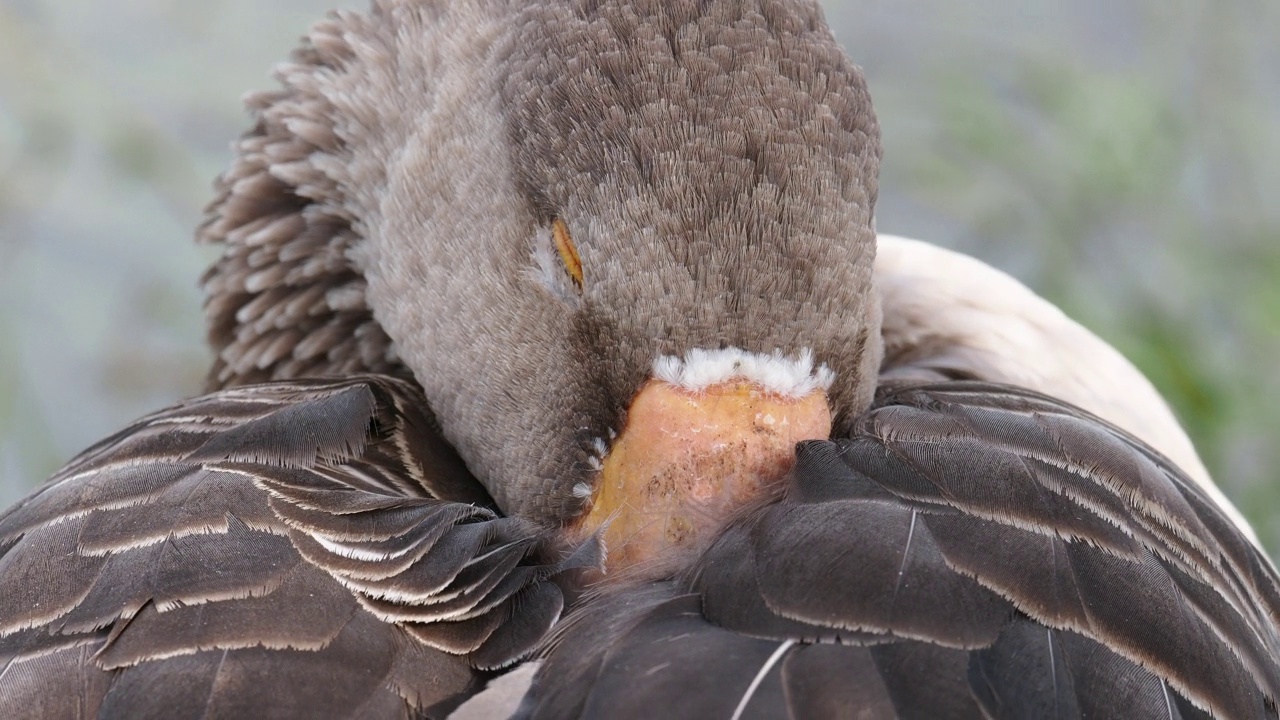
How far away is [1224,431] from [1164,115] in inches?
56.3

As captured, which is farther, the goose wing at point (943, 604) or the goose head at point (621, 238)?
the goose head at point (621, 238)

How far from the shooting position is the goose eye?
106 inches

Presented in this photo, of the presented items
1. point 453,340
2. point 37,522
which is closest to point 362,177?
point 453,340

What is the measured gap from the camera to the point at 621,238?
8.32 ft

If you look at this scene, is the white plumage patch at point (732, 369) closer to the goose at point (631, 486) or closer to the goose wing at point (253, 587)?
the goose at point (631, 486)

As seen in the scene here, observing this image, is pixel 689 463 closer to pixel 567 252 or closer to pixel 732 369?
pixel 732 369

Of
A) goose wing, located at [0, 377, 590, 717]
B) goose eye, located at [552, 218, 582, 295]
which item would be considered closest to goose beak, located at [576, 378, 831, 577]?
goose wing, located at [0, 377, 590, 717]

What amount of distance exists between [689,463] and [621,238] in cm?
43

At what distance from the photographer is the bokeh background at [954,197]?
5.39 m

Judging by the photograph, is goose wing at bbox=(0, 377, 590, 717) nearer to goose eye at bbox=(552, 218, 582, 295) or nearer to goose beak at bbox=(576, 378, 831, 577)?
goose beak at bbox=(576, 378, 831, 577)

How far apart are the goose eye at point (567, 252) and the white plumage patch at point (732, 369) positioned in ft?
1.00

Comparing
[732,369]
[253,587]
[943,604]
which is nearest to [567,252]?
[732,369]

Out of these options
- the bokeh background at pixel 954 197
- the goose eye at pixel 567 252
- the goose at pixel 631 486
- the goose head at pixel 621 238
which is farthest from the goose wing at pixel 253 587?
the bokeh background at pixel 954 197

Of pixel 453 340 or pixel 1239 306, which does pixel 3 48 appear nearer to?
pixel 453 340
